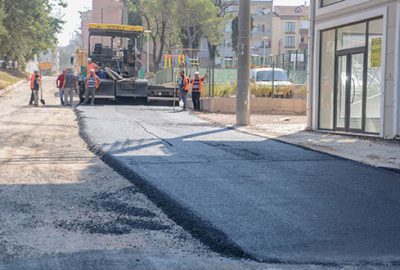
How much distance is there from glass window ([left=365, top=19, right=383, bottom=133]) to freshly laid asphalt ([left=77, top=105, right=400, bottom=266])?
2.69m

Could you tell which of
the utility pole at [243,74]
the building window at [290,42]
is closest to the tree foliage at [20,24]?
the utility pole at [243,74]

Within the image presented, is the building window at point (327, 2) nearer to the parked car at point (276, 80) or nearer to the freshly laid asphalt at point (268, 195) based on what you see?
the freshly laid asphalt at point (268, 195)

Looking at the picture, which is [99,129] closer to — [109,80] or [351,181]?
[351,181]

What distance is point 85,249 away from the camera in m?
5.31

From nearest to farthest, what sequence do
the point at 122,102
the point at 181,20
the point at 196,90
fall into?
the point at 196,90, the point at 122,102, the point at 181,20

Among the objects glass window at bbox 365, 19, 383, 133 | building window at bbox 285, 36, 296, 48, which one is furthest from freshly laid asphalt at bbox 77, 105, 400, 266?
building window at bbox 285, 36, 296, 48

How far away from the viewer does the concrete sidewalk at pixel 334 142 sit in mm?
10945

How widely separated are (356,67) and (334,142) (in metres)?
2.29

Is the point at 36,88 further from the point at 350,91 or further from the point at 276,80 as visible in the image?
the point at 350,91

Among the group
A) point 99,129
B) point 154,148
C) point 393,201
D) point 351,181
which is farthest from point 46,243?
point 99,129

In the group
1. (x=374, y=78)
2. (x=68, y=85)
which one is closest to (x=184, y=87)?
(x=68, y=85)

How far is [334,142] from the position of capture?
13.9m

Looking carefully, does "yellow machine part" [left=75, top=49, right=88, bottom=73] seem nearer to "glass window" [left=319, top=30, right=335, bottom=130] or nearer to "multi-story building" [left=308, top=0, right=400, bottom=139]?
"multi-story building" [left=308, top=0, right=400, bottom=139]

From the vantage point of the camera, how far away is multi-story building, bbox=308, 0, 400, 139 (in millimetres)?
13469
